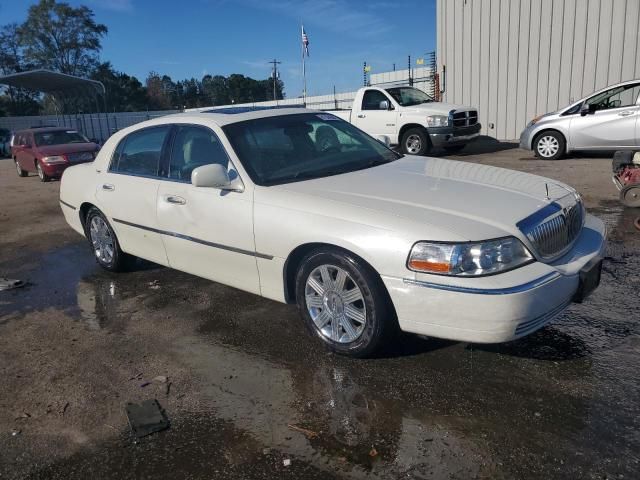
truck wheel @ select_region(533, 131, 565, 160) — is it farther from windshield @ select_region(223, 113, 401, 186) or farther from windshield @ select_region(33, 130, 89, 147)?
windshield @ select_region(33, 130, 89, 147)

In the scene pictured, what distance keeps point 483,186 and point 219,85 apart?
3639 inches

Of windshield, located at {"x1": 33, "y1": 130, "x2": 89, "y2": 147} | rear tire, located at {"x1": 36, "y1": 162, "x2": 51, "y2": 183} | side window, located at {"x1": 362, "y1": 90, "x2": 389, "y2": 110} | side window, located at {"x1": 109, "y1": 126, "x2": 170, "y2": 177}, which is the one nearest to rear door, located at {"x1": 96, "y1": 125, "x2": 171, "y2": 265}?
side window, located at {"x1": 109, "y1": 126, "x2": 170, "y2": 177}

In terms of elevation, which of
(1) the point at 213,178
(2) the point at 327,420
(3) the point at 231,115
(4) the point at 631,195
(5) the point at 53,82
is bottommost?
(2) the point at 327,420

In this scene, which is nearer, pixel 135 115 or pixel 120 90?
pixel 135 115

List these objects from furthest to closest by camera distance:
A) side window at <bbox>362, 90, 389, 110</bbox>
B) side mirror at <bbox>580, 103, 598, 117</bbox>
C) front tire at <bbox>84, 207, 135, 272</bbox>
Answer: side window at <bbox>362, 90, 389, 110</bbox> → side mirror at <bbox>580, 103, 598, 117</bbox> → front tire at <bbox>84, 207, 135, 272</bbox>

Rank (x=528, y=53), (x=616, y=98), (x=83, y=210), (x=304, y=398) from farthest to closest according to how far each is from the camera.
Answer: (x=528, y=53), (x=616, y=98), (x=83, y=210), (x=304, y=398)

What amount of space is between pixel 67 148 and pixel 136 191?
11687 millimetres

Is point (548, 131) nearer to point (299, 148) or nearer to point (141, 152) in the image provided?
point (299, 148)

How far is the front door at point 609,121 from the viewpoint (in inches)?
430

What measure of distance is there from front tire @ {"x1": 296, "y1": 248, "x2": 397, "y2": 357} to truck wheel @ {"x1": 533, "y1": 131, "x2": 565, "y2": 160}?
1041cm

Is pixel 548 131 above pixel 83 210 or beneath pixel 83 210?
above

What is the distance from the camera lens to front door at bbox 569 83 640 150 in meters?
10.9

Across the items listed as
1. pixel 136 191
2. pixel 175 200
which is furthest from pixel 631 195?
pixel 136 191

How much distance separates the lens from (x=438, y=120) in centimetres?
1346
